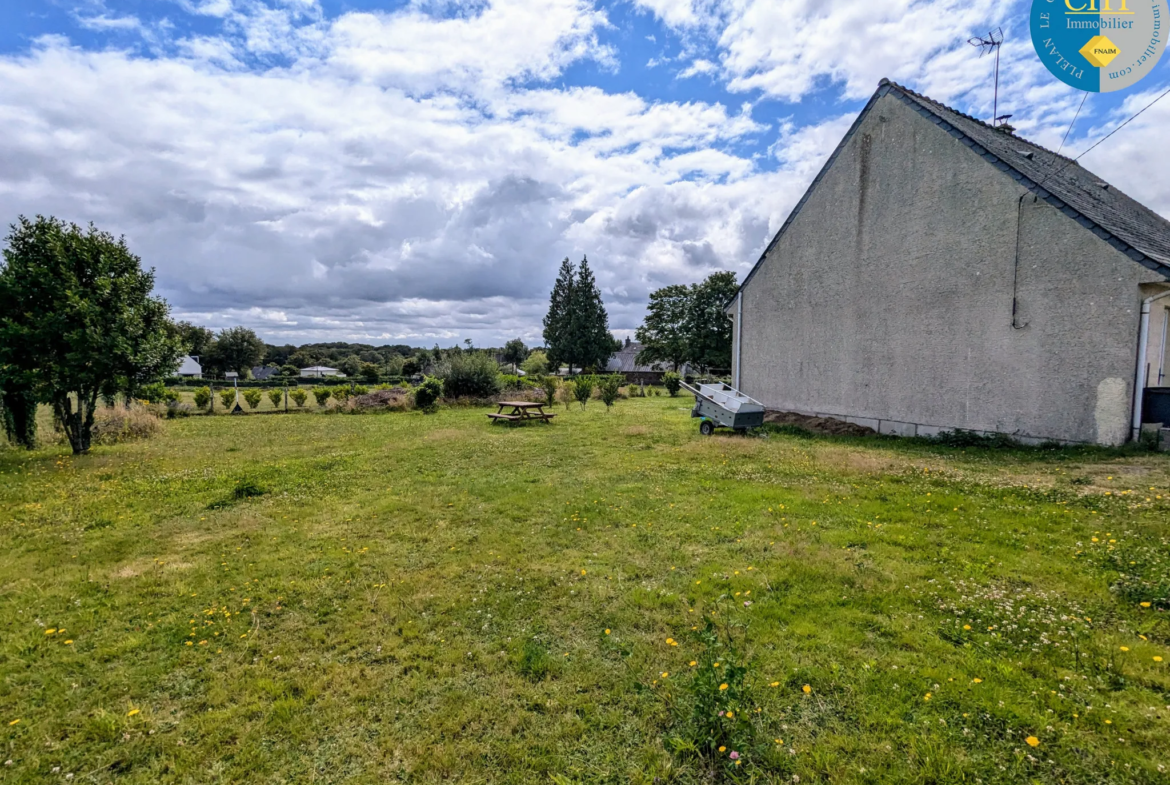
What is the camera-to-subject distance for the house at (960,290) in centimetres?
892

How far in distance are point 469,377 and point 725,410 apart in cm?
1442

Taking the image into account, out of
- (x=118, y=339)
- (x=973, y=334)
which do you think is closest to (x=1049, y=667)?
(x=973, y=334)

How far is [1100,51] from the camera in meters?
6.75

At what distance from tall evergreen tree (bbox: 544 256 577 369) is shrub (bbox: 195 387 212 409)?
36756mm

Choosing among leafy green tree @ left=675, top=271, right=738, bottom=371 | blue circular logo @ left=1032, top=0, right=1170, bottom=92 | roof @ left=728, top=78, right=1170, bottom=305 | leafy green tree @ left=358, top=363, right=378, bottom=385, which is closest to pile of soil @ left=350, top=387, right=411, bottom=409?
roof @ left=728, top=78, right=1170, bottom=305

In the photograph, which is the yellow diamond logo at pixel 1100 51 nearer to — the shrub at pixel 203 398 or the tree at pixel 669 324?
the shrub at pixel 203 398

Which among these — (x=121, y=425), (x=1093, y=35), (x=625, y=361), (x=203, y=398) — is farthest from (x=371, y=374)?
(x=1093, y=35)

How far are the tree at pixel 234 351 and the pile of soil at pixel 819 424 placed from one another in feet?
218

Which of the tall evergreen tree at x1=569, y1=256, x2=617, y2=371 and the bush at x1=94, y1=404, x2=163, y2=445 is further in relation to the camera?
the tall evergreen tree at x1=569, y1=256, x2=617, y2=371

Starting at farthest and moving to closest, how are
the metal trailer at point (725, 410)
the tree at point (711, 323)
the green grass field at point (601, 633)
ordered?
the tree at point (711, 323) < the metal trailer at point (725, 410) < the green grass field at point (601, 633)

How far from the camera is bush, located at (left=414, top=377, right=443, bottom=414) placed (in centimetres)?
2173

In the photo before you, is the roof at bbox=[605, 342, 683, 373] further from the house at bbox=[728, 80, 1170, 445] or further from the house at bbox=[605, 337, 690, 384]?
the house at bbox=[728, 80, 1170, 445]

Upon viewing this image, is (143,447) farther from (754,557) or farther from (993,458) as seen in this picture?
(993,458)

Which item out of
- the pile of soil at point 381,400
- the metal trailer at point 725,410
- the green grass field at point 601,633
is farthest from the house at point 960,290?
the pile of soil at point 381,400
